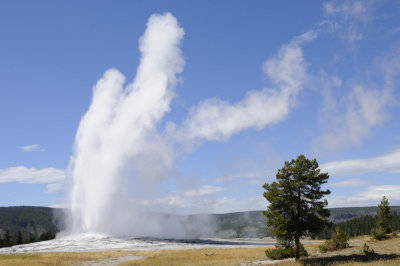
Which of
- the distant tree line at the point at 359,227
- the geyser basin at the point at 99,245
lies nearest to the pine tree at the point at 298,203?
the geyser basin at the point at 99,245

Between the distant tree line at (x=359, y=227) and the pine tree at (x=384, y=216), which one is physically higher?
the pine tree at (x=384, y=216)

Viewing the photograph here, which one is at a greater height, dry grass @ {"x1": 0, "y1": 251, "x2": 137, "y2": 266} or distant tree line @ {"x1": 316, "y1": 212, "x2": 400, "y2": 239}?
dry grass @ {"x1": 0, "y1": 251, "x2": 137, "y2": 266}

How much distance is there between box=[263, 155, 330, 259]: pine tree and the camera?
3058 cm

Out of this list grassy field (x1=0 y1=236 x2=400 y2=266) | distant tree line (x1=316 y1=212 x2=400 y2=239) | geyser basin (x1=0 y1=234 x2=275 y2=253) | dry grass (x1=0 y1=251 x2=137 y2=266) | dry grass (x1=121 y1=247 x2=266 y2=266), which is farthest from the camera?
distant tree line (x1=316 y1=212 x2=400 y2=239)

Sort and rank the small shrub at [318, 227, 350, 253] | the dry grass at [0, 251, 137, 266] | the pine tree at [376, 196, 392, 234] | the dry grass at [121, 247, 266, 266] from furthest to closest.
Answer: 1. the pine tree at [376, 196, 392, 234]
2. the dry grass at [0, 251, 137, 266]
3. the small shrub at [318, 227, 350, 253]
4. the dry grass at [121, 247, 266, 266]

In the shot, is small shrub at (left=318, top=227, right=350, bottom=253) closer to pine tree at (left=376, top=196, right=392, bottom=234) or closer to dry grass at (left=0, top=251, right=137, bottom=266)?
pine tree at (left=376, top=196, right=392, bottom=234)

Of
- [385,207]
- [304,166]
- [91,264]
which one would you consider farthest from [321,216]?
[385,207]

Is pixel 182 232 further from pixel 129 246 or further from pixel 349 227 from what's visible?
pixel 349 227

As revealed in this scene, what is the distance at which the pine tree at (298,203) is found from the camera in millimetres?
30578

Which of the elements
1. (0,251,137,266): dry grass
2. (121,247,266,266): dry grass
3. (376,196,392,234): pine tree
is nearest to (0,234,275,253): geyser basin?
(0,251,137,266): dry grass

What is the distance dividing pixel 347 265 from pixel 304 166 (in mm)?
9242

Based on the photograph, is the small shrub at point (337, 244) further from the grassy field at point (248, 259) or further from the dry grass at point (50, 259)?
the dry grass at point (50, 259)

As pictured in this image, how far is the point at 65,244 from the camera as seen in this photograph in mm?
71812

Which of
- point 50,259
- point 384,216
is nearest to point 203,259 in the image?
point 50,259
